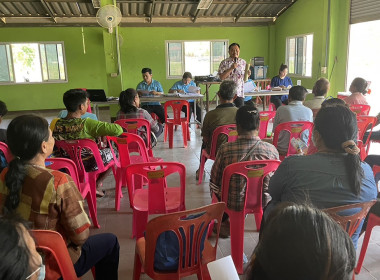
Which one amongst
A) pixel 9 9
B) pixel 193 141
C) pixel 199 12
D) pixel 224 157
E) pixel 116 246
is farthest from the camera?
pixel 199 12

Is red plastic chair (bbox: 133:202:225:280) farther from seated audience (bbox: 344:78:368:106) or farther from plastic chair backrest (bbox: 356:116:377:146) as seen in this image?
seated audience (bbox: 344:78:368:106)

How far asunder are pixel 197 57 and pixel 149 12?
1.98 metres

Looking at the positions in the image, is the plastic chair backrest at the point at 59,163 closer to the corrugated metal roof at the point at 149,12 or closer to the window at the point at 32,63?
the corrugated metal roof at the point at 149,12

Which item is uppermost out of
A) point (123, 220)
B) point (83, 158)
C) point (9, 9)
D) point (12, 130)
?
point (9, 9)

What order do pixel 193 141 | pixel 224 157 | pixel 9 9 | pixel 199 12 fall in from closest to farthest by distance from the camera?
pixel 224 157 → pixel 193 141 → pixel 9 9 → pixel 199 12

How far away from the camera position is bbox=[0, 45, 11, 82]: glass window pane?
8.61 meters

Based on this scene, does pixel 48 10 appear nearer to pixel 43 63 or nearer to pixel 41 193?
pixel 43 63

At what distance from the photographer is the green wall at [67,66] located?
864cm

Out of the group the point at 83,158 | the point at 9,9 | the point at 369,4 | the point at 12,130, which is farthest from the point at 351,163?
the point at 9,9

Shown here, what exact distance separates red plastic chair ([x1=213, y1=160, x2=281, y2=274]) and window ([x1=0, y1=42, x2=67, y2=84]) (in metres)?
8.30

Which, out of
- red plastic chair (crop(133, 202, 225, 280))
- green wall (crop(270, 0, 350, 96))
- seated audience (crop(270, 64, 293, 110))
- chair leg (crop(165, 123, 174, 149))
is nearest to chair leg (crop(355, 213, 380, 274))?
red plastic chair (crop(133, 202, 225, 280))

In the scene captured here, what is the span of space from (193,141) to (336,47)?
4211mm

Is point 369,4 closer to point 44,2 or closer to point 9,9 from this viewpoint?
point 44,2

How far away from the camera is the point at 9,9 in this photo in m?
7.93
